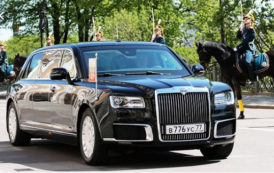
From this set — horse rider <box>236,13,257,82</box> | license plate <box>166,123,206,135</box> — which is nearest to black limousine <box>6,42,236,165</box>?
license plate <box>166,123,206,135</box>

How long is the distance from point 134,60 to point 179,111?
1.83 metres

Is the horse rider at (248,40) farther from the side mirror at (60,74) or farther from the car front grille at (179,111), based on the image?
the car front grille at (179,111)

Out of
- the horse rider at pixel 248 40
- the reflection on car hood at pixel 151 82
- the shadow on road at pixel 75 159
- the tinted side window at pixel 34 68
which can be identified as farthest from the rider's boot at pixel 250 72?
the reflection on car hood at pixel 151 82

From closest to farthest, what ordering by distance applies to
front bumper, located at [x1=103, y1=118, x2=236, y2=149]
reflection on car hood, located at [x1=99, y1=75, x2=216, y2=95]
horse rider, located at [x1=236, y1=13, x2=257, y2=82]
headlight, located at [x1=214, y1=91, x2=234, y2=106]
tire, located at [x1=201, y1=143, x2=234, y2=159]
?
front bumper, located at [x1=103, y1=118, x2=236, y2=149] → reflection on car hood, located at [x1=99, y1=75, x2=216, y2=95] → headlight, located at [x1=214, y1=91, x2=234, y2=106] → tire, located at [x1=201, y1=143, x2=234, y2=159] → horse rider, located at [x1=236, y1=13, x2=257, y2=82]

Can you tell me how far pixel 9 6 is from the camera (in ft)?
194

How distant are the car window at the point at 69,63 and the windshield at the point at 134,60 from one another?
23cm

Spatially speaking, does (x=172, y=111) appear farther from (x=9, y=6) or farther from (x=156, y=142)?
(x=9, y=6)

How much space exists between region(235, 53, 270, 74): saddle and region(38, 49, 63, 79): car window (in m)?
11.0

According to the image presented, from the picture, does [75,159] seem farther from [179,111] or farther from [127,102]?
[179,111]

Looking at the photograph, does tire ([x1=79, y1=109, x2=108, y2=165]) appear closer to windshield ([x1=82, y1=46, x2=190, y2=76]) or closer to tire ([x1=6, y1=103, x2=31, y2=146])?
windshield ([x1=82, y1=46, x2=190, y2=76])

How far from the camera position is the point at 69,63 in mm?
11375

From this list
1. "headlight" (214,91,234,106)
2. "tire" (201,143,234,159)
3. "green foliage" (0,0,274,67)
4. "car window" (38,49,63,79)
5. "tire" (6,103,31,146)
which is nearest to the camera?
"headlight" (214,91,234,106)

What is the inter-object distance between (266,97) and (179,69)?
1995 cm

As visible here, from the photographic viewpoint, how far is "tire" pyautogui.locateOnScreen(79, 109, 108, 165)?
958 centimetres
